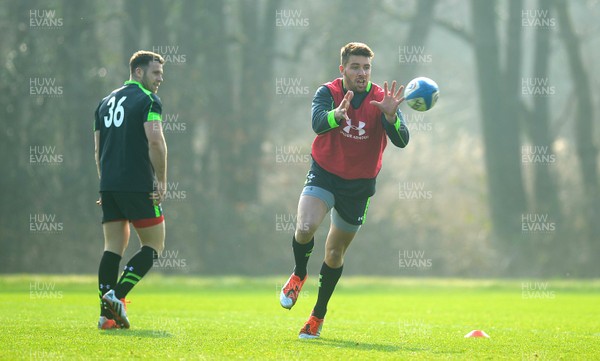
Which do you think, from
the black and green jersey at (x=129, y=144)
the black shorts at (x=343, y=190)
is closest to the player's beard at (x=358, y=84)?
the black shorts at (x=343, y=190)

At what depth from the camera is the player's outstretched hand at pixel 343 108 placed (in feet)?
29.7

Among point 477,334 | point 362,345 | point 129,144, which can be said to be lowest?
point 477,334

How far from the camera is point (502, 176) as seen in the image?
2862 cm

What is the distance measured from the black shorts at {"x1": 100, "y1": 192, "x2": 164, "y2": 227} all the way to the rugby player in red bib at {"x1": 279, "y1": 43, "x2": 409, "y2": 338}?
4.52 feet

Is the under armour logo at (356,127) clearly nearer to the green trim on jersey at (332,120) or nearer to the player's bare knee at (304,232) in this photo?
the green trim on jersey at (332,120)

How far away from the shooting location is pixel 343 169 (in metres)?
9.52

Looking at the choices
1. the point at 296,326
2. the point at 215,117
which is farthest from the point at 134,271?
the point at 215,117

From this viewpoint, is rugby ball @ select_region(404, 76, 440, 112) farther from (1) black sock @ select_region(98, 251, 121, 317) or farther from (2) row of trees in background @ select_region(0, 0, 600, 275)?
(2) row of trees in background @ select_region(0, 0, 600, 275)

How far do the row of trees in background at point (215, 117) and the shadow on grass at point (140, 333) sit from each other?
16.1 meters

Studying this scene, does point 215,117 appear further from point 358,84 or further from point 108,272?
point 358,84

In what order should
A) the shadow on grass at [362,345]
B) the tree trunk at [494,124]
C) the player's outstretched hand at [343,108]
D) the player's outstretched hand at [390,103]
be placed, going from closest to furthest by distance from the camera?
the shadow on grass at [362,345] < the player's outstretched hand at [343,108] < the player's outstretched hand at [390,103] < the tree trunk at [494,124]

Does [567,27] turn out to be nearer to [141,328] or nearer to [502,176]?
[502,176]

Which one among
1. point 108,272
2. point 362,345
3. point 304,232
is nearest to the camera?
point 362,345

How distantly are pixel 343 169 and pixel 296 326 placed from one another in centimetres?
213
